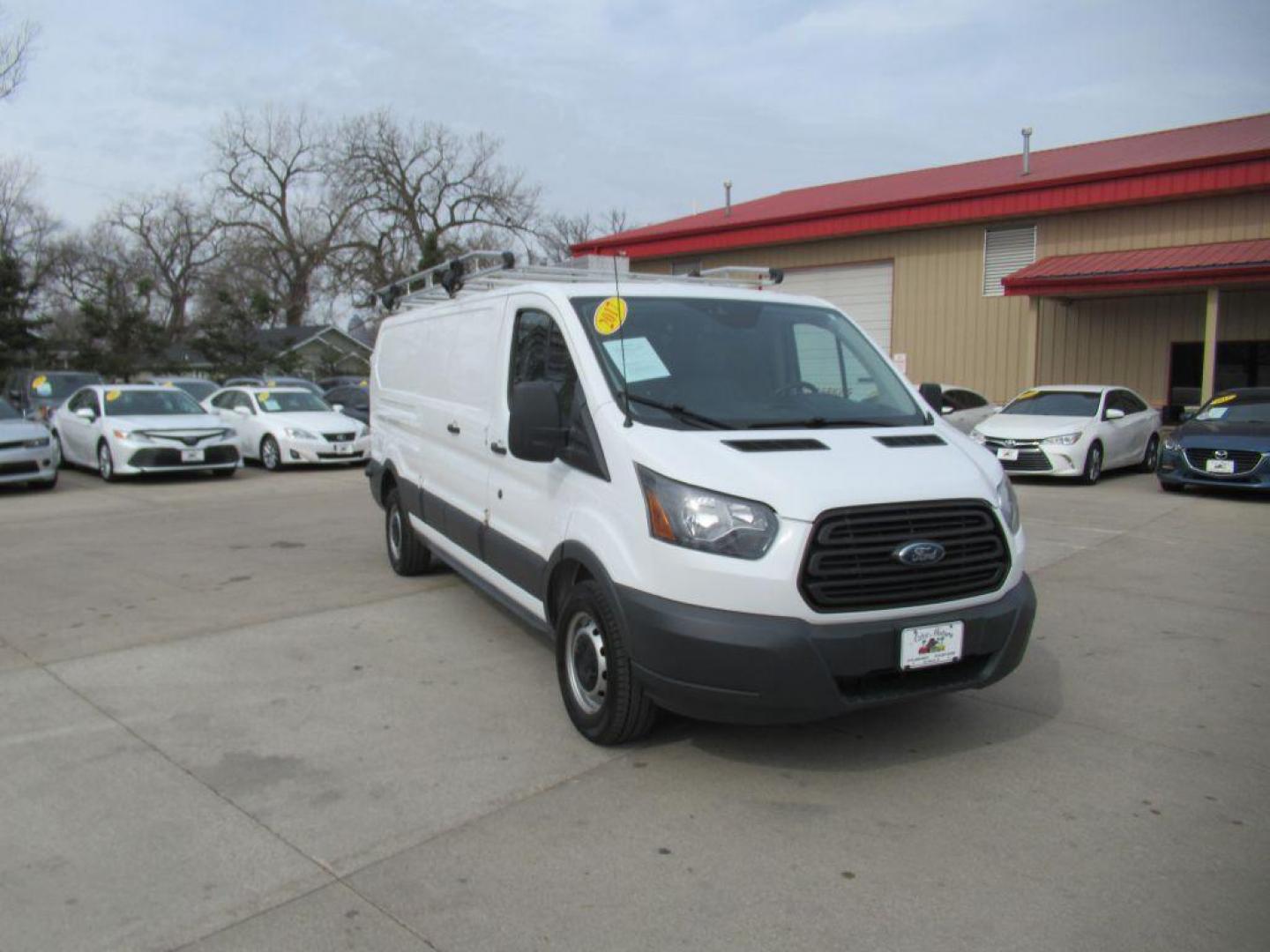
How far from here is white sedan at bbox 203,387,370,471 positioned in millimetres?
15812

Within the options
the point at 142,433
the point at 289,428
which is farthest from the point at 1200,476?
the point at 142,433

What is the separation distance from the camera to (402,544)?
7457mm

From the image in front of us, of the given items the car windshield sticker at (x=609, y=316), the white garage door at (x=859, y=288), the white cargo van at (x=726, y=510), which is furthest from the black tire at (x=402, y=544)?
the white garage door at (x=859, y=288)

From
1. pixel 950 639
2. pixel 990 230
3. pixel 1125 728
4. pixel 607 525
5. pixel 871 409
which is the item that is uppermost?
pixel 990 230

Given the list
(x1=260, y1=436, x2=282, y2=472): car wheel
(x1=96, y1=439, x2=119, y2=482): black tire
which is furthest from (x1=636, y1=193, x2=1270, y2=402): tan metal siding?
(x1=96, y1=439, x2=119, y2=482): black tire

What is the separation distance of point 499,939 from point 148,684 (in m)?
3.06

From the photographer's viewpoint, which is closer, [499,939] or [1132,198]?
[499,939]

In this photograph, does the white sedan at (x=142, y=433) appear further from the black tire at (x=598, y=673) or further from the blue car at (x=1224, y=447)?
the blue car at (x=1224, y=447)

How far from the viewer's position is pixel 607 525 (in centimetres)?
400

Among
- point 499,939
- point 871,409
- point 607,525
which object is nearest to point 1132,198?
point 871,409

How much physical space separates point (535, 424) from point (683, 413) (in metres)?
0.66

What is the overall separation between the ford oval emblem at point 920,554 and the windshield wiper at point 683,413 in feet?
2.98

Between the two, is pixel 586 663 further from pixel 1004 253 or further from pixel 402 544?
pixel 1004 253

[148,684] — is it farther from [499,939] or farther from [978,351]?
[978,351]
